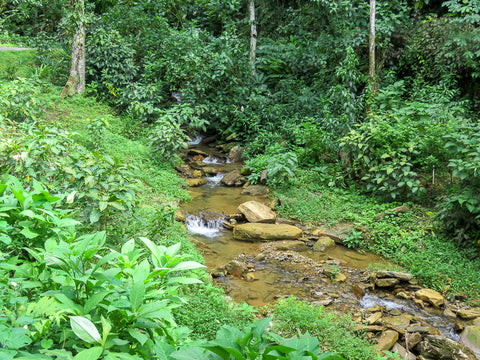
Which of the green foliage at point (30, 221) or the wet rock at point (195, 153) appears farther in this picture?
the wet rock at point (195, 153)

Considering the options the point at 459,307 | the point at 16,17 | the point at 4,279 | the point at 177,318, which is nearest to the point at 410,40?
the point at 459,307

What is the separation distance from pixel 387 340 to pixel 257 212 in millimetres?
4325

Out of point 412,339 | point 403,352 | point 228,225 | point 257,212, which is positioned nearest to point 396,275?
point 412,339

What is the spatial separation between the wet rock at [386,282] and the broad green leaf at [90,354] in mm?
5529

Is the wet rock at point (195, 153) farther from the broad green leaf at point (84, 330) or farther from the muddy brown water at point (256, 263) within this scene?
the broad green leaf at point (84, 330)

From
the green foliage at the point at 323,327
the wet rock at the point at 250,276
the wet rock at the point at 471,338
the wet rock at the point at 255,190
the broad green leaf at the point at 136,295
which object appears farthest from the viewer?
the wet rock at the point at 255,190

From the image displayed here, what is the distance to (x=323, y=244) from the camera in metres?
7.39

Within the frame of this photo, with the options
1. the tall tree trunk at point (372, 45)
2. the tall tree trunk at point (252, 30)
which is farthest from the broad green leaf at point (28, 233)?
the tall tree trunk at point (252, 30)

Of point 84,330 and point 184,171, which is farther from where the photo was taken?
point 184,171

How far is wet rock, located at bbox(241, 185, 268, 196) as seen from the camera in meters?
9.85

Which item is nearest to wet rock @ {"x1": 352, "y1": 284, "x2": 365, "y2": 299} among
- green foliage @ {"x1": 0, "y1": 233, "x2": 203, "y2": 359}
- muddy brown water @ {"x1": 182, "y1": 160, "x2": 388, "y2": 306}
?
muddy brown water @ {"x1": 182, "y1": 160, "x2": 388, "y2": 306}

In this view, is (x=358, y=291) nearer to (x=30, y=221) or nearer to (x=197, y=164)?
(x=30, y=221)

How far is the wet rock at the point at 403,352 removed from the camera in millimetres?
4402

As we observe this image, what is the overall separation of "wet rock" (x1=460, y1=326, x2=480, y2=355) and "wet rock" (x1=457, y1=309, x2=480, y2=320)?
0.94 ft
